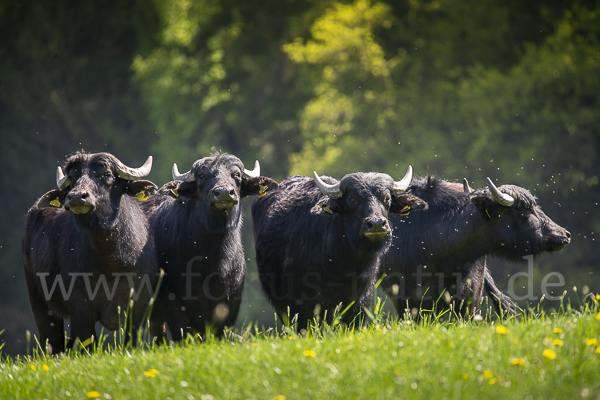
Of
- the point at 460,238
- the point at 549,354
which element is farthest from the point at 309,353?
the point at 460,238

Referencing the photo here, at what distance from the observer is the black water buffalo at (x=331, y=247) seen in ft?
20.9

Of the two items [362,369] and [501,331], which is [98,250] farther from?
[501,331]

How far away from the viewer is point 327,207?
21.0ft

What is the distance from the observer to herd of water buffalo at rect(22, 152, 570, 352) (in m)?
6.07

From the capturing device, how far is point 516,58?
70.6 ft

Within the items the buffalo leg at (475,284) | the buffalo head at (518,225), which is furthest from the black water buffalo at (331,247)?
the buffalo leg at (475,284)

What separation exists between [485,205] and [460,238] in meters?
0.50

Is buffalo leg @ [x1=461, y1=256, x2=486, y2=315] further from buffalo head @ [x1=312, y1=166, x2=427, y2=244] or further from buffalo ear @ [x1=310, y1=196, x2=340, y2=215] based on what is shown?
buffalo ear @ [x1=310, y1=196, x2=340, y2=215]

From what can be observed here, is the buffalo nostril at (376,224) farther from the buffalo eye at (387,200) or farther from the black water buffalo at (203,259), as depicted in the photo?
the black water buffalo at (203,259)

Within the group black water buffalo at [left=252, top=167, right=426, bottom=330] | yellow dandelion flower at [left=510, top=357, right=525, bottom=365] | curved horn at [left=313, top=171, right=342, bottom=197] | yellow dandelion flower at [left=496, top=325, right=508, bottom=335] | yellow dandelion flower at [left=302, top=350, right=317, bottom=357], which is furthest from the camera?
curved horn at [left=313, top=171, right=342, bottom=197]

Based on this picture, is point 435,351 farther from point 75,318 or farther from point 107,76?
point 107,76

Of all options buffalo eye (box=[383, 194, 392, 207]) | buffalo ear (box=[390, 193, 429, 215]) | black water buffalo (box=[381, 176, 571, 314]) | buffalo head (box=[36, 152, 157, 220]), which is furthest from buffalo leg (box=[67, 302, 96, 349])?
black water buffalo (box=[381, 176, 571, 314])

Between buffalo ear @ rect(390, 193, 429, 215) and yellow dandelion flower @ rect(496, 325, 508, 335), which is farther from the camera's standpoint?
buffalo ear @ rect(390, 193, 429, 215)

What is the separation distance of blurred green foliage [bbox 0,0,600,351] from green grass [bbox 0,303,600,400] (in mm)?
14495
